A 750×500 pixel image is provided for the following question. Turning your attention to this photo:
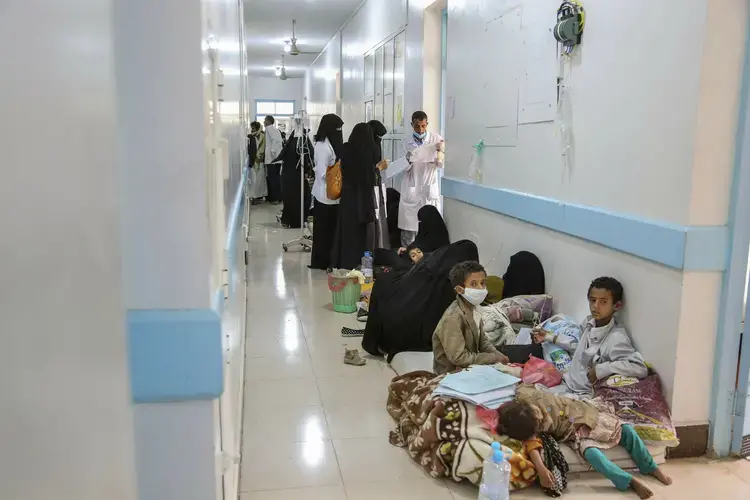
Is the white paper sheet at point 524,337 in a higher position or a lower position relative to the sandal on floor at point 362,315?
higher

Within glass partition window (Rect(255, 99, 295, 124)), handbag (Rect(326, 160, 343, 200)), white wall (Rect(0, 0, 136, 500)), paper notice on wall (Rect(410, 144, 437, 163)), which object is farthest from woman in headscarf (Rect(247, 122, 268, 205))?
white wall (Rect(0, 0, 136, 500))

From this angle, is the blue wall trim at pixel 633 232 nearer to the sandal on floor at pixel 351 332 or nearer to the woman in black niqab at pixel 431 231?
the woman in black niqab at pixel 431 231

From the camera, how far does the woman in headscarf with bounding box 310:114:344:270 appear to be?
21.6ft

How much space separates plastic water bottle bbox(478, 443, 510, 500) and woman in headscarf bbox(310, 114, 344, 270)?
431cm

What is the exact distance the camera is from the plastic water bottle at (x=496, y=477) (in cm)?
249

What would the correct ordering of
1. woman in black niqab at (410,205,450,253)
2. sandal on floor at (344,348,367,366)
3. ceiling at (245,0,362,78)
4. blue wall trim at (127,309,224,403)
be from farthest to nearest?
1. ceiling at (245,0,362,78)
2. woman in black niqab at (410,205,450,253)
3. sandal on floor at (344,348,367,366)
4. blue wall trim at (127,309,224,403)

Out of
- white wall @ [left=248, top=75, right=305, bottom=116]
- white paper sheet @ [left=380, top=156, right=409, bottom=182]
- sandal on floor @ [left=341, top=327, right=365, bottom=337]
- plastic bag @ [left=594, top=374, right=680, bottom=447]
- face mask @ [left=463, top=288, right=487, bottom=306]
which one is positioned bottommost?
sandal on floor @ [left=341, top=327, right=365, bottom=337]

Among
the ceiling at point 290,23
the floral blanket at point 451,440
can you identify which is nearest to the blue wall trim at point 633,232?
the floral blanket at point 451,440

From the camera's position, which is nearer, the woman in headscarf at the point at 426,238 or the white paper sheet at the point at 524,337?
the white paper sheet at the point at 524,337

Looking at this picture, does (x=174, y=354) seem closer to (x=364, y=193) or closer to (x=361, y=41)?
(x=364, y=193)

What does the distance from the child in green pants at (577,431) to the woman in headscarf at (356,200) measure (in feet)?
11.6

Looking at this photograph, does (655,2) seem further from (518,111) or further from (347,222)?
(347,222)

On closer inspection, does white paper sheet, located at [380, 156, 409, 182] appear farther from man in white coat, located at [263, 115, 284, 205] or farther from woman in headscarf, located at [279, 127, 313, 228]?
man in white coat, located at [263, 115, 284, 205]

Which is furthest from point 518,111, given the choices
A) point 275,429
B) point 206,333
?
point 206,333
